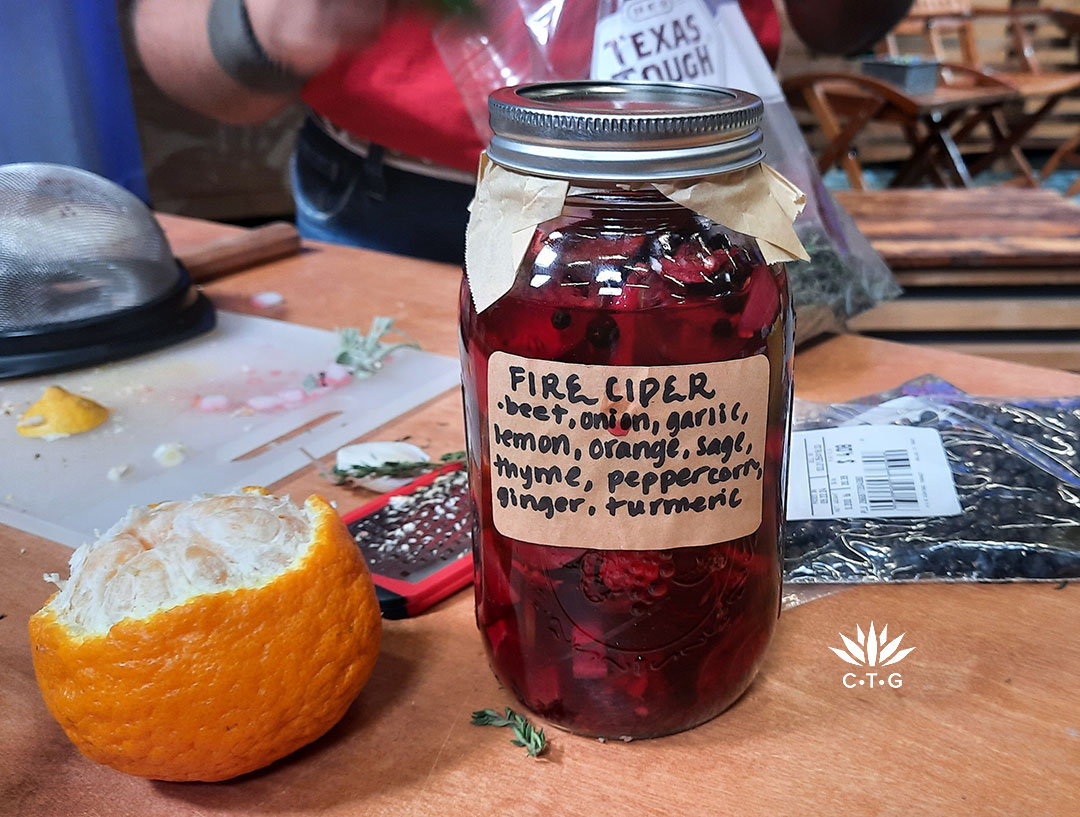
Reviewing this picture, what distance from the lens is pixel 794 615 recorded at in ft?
1.93

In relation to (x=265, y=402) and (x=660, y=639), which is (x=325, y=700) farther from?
(x=265, y=402)

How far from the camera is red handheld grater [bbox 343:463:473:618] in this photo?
59 centimetres

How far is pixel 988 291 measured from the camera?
5.19 ft

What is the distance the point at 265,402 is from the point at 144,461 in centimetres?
14

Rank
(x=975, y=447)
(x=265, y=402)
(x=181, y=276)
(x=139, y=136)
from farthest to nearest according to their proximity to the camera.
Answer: (x=139, y=136) → (x=181, y=276) → (x=265, y=402) → (x=975, y=447)

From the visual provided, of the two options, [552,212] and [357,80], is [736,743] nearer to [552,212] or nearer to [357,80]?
[552,212]

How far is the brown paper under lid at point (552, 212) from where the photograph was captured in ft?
1.37

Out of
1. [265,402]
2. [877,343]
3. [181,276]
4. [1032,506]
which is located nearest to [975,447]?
[1032,506]

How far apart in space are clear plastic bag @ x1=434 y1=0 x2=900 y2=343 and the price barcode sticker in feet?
0.68

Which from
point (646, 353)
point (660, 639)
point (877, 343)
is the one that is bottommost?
point (877, 343)

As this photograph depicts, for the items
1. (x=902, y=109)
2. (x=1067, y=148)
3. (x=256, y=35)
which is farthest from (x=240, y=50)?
(x=1067, y=148)

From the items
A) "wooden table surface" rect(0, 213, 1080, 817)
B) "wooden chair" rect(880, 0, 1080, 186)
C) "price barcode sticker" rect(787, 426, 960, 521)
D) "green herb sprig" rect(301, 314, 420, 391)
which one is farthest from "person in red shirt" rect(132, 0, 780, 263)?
"wooden chair" rect(880, 0, 1080, 186)

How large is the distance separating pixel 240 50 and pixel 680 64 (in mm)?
547

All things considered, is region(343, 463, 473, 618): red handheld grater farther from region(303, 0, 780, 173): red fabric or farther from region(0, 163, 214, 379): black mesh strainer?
region(303, 0, 780, 173): red fabric
